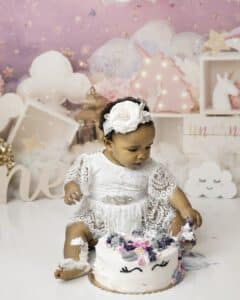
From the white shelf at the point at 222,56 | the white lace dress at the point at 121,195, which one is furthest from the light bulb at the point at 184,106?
the white lace dress at the point at 121,195

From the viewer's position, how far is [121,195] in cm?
143

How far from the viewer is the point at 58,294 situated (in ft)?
3.98

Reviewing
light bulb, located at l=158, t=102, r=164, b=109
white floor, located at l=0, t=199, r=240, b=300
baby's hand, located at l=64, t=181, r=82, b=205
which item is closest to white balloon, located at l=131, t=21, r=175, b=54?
light bulb, located at l=158, t=102, r=164, b=109

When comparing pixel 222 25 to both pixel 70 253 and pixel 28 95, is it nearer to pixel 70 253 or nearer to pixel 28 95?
pixel 28 95

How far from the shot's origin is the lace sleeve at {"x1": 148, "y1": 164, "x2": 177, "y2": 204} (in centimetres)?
146

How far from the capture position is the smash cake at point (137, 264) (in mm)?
1226

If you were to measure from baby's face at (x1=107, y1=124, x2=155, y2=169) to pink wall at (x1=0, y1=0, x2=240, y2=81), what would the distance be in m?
0.49

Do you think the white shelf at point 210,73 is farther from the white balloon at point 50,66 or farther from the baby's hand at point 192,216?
the baby's hand at point 192,216

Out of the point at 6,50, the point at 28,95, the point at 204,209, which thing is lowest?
the point at 204,209

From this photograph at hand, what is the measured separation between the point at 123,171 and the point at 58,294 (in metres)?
0.32

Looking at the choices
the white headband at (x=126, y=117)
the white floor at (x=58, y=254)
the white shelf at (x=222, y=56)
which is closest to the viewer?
the white floor at (x=58, y=254)

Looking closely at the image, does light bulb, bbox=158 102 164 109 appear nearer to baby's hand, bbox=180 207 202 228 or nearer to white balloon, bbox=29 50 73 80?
white balloon, bbox=29 50 73 80

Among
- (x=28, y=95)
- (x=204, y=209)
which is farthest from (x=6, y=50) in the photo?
(x=204, y=209)

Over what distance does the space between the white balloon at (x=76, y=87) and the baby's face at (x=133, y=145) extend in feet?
1.48
